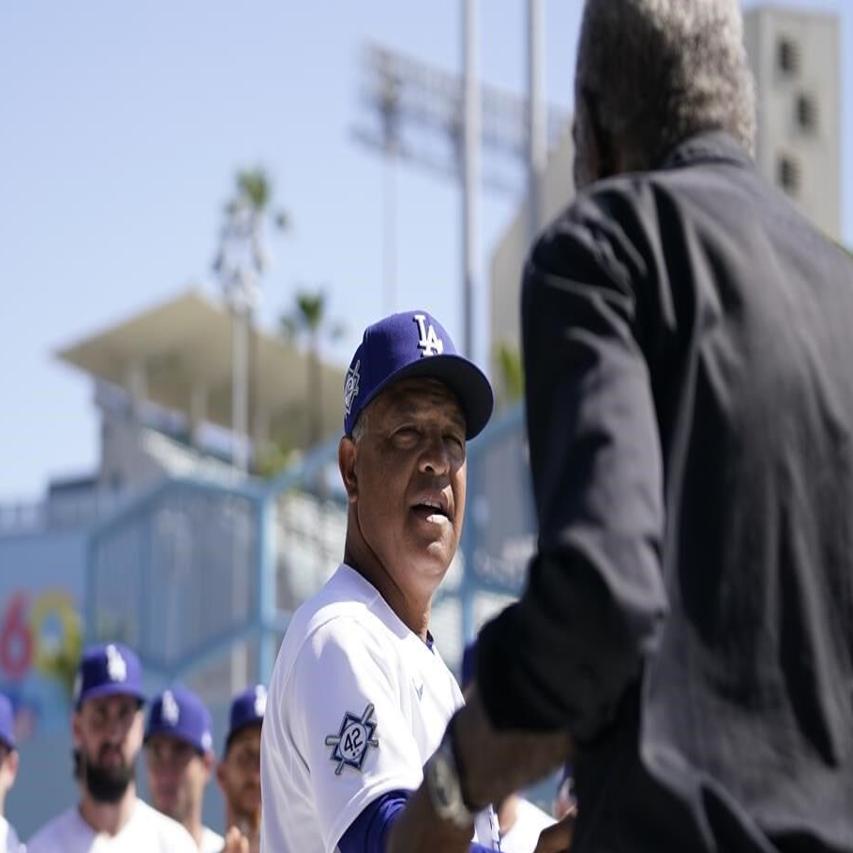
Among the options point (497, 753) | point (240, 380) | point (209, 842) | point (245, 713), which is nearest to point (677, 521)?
point (497, 753)

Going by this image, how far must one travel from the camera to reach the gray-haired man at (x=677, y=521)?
2.61 meters

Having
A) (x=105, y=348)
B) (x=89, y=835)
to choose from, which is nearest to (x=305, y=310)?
(x=105, y=348)

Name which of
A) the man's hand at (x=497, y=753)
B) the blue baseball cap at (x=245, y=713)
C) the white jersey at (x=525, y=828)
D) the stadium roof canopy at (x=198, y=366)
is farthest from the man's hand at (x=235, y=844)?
the stadium roof canopy at (x=198, y=366)

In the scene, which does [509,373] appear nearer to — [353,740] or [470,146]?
[470,146]

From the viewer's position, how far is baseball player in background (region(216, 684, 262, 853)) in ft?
28.0

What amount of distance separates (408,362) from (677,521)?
181 centimetres

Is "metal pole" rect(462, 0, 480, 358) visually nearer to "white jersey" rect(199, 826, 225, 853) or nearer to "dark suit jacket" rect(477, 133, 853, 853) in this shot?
"white jersey" rect(199, 826, 225, 853)

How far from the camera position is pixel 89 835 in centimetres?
974

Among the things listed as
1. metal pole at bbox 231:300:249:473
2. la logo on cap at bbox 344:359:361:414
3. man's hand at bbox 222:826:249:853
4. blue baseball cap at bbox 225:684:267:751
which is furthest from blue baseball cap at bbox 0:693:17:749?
metal pole at bbox 231:300:249:473

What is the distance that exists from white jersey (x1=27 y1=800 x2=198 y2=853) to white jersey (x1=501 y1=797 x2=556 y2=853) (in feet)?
6.98

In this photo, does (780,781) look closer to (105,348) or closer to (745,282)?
(745,282)

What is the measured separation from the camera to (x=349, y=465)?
476 centimetres

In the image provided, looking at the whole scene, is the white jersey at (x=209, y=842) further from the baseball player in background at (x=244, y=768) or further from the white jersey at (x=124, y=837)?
the baseball player in background at (x=244, y=768)

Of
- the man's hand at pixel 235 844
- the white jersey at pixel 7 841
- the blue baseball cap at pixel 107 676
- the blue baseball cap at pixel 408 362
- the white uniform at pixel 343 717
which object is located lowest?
the white jersey at pixel 7 841
